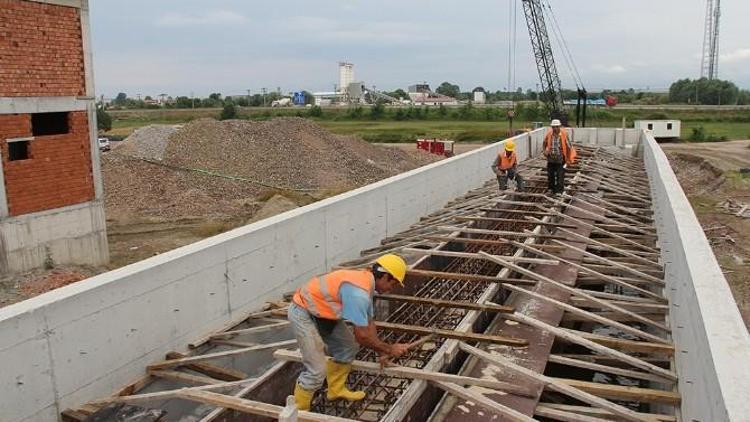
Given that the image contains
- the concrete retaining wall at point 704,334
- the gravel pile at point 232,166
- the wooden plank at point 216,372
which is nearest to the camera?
the concrete retaining wall at point 704,334

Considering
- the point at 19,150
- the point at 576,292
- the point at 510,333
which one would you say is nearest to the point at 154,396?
the point at 510,333

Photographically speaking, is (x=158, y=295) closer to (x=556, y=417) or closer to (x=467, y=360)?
(x=467, y=360)

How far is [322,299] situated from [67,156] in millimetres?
12146

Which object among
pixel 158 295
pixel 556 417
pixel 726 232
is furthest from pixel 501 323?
pixel 726 232

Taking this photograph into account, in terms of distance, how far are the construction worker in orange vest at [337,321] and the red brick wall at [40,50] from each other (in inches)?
450

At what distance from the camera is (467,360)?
21.7 feet

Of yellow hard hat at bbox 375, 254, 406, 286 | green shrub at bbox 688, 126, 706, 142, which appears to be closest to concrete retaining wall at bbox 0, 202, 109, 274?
yellow hard hat at bbox 375, 254, 406, 286

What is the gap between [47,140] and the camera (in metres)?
14.5

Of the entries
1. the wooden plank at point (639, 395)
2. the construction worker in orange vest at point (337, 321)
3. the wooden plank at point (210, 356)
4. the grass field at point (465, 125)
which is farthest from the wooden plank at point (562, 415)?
the grass field at point (465, 125)

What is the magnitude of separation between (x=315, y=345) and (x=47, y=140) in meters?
11.8

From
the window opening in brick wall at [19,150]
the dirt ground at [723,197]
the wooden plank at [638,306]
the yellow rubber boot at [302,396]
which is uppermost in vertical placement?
the window opening in brick wall at [19,150]

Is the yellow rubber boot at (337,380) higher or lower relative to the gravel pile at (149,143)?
lower

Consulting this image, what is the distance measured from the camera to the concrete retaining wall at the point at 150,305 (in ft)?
18.5

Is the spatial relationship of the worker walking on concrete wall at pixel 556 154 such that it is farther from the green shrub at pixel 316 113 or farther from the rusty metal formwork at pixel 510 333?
the green shrub at pixel 316 113
